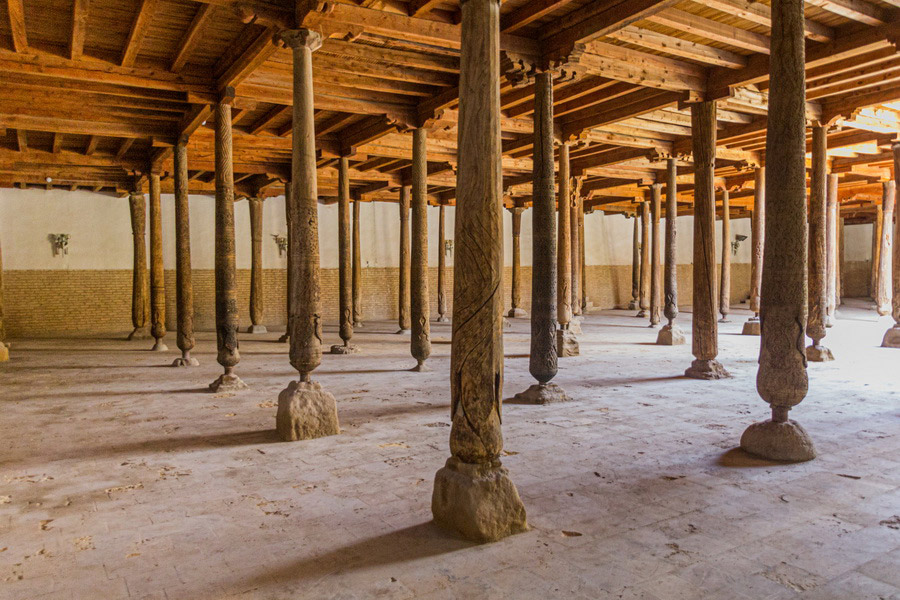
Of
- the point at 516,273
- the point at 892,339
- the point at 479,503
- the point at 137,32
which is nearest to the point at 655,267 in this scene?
the point at 516,273

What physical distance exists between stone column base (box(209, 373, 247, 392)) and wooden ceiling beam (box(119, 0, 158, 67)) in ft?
14.3

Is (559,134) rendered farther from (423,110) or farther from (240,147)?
(240,147)

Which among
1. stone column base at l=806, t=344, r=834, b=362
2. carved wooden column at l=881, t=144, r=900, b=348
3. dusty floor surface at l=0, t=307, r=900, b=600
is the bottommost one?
dusty floor surface at l=0, t=307, r=900, b=600

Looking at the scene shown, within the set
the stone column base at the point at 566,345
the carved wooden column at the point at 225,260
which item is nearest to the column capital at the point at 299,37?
the carved wooden column at the point at 225,260

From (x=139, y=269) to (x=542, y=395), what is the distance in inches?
502

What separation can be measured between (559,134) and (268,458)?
29.7ft

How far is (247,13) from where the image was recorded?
6633 mm

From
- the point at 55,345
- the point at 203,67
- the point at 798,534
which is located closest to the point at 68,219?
the point at 55,345

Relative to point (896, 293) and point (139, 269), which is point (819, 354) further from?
point (139, 269)

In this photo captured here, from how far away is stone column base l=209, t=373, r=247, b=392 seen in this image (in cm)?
911

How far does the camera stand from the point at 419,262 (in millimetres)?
10922

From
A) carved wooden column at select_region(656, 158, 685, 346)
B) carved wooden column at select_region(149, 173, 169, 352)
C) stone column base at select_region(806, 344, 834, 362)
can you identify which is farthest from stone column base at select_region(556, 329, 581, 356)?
carved wooden column at select_region(149, 173, 169, 352)

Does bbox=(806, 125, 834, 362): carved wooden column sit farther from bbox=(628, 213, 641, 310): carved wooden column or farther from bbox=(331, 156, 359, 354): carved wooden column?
bbox=(628, 213, 641, 310): carved wooden column

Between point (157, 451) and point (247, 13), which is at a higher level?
point (247, 13)
